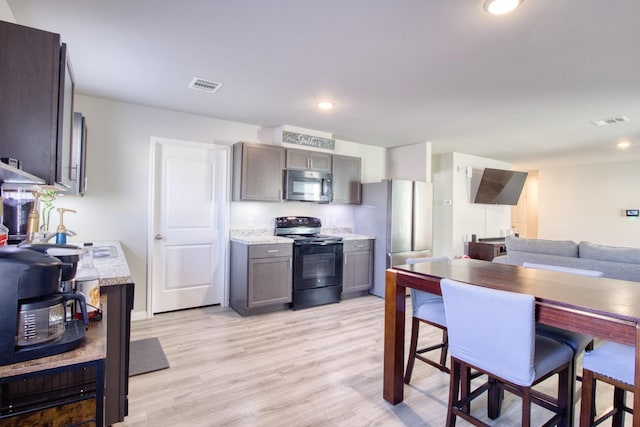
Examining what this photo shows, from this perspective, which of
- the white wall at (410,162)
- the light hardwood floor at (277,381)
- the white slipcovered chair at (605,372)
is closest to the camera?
the white slipcovered chair at (605,372)

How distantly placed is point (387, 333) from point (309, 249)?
2164 mm

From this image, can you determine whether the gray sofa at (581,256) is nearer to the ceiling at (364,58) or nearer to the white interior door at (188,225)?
the ceiling at (364,58)

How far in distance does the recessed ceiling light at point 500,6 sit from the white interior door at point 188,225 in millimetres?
3300

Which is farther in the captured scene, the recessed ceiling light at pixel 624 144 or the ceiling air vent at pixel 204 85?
the recessed ceiling light at pixel 624 144

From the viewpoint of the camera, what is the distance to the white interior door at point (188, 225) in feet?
12.8

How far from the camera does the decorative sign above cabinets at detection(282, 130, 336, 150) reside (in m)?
4.43

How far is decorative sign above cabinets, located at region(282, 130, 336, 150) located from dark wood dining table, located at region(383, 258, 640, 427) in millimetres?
2783

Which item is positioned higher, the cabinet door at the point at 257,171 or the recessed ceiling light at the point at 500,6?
the recessed ceiling light at the point at 500,6

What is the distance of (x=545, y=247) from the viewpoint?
3.72m

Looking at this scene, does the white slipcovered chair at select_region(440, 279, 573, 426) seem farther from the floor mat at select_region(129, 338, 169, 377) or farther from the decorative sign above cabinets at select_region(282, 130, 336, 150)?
the decorative sign above cabinets at select_region(282, 130, 336, 150)

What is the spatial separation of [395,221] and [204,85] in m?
3.04

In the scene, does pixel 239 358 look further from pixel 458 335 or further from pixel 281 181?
pixel 281 181

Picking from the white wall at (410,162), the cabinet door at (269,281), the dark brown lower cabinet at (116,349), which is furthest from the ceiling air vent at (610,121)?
the dark brown lower cabinet at (116,349)

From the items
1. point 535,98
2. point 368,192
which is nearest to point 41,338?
point 535,98
